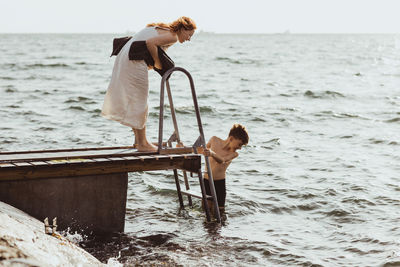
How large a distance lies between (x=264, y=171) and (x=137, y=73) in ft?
18.8

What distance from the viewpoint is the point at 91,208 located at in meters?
6.59

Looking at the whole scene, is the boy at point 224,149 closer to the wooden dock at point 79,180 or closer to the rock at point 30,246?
the wooden dock at point 79,180

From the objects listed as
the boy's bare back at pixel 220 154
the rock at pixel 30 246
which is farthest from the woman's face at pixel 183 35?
the rock at pixel 30 246

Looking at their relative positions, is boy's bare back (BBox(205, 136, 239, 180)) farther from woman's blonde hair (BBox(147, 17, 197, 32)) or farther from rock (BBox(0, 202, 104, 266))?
rock (BBox(0, 202, 104, 266))

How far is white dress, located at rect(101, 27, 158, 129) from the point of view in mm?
6492

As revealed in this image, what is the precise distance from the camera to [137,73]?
6504 mm

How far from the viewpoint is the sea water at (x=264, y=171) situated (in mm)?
6969

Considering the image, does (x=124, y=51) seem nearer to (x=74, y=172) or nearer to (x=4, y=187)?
(x=74, y=172)

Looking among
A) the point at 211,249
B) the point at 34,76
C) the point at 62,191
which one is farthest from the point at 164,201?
the point at 34,76

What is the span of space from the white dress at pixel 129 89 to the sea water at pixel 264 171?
4.66ft

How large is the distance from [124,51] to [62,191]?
1668mm

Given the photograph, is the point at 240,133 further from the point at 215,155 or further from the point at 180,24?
the point at 180,24

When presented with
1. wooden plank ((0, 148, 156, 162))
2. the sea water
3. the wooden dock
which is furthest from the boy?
wooden plank ((0, 148, 156, 162))

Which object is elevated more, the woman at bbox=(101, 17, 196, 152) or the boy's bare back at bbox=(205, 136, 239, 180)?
the woman at bbox=(101, 17, 196, 152)
